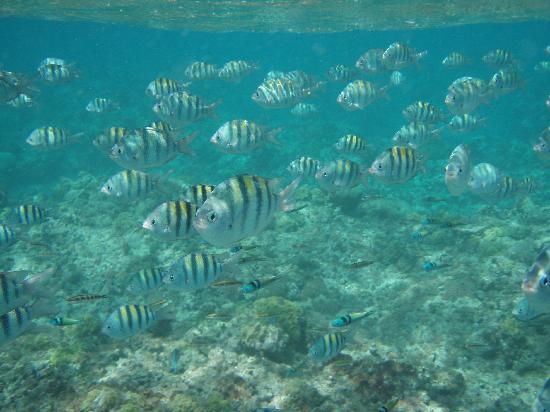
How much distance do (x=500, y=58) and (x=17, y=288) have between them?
47.7ft

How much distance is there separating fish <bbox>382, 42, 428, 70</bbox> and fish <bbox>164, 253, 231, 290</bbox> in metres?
8.85

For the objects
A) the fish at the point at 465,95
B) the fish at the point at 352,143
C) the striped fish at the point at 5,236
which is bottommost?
the striped fish at the point at 5,236

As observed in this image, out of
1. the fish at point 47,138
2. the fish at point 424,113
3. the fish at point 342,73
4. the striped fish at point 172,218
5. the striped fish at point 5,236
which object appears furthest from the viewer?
the fish at point 342,73

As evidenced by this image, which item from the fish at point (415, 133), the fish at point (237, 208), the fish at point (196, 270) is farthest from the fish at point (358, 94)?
the fish at point (237, 208)

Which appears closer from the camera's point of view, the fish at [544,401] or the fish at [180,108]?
the fish at [544,401]

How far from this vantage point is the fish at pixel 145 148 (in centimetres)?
580

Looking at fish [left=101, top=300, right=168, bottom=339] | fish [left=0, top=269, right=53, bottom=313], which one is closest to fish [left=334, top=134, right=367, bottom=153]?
fish [left=101, top=300, right=168, bottom=339]

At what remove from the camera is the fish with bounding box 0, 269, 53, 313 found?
4.36 metres

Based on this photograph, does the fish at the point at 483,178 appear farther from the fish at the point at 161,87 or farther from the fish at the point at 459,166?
the fish at the point at 161,87

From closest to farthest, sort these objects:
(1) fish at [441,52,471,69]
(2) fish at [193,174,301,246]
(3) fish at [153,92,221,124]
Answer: (2) fish at [193,174,301,246], (3) fish at [153,92,221,124], (1) fish at [441,52,471,69]

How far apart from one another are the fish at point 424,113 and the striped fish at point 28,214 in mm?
9295

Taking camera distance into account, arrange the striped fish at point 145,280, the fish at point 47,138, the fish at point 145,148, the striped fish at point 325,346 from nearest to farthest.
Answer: the striped fish at point 325,346 → the fish at point 145,148 → the striped fish at point 145,280 → the fish at point 47,138

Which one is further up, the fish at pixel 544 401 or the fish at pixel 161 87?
the fish at pixel 161 87

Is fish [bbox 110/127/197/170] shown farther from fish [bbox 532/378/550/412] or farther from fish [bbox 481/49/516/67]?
fish [bbox 481/49/516/67]
